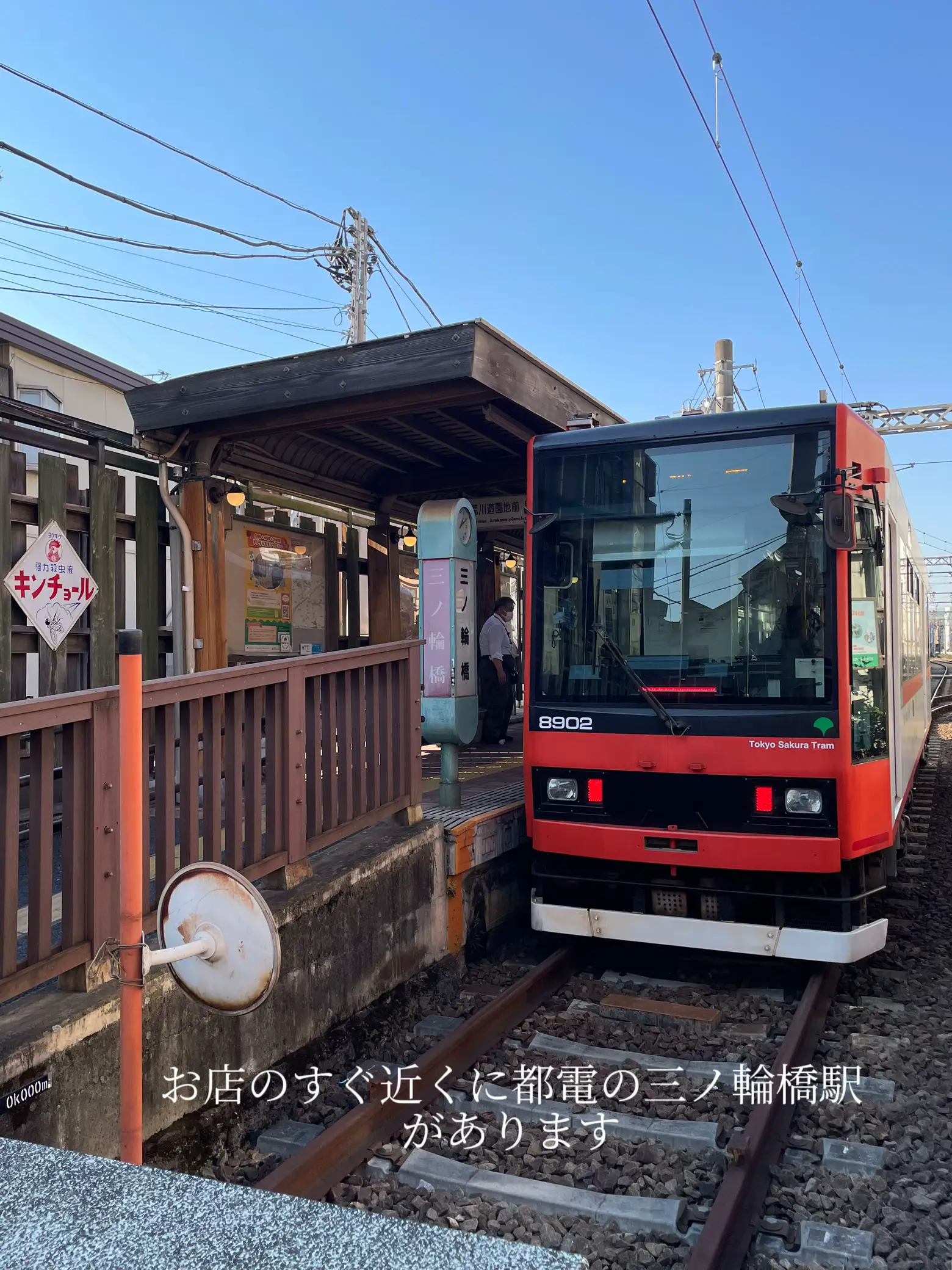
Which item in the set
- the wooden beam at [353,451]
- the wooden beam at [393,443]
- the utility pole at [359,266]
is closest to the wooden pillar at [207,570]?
the wooden beam at [353,451]

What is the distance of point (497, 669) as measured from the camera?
965 centimetres

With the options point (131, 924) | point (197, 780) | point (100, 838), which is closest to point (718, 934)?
point (197, 780)

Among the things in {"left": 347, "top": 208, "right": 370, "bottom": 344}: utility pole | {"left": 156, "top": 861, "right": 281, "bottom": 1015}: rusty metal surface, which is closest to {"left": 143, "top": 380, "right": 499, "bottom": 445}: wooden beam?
{"left": 156, "top": 861, "right": 281, "bottom": 1015}: rusty metal surface

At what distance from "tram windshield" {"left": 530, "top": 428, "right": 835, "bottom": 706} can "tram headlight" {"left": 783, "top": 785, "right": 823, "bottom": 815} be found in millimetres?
472

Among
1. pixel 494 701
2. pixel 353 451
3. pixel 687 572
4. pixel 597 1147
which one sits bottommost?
pixel 597 1147

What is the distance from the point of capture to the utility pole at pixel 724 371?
17.5m

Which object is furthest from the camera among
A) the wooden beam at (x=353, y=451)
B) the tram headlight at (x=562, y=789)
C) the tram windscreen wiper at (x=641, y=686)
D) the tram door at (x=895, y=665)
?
the wooden beam at (x=353, y=451)

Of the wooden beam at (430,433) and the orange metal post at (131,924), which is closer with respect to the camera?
the orange metal post at (131,924)

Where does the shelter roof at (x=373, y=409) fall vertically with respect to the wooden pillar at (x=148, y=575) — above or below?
above

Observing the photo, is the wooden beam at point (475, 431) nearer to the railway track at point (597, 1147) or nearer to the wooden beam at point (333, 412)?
the wooden beam at point (333, 412)

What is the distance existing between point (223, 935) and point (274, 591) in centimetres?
593

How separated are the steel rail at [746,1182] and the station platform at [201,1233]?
159 centimetres

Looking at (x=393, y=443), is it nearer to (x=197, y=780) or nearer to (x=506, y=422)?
(x=506, y=422)

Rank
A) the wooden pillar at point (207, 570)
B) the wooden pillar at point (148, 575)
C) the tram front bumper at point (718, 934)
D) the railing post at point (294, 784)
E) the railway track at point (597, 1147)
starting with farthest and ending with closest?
the wooden pillar at point (207, 570)
the wooden pillar at point (148, 575)
the tram front bumper at point (718, 934)
the railing post at point (294, 784)
the railway track at point (597, 1147)
